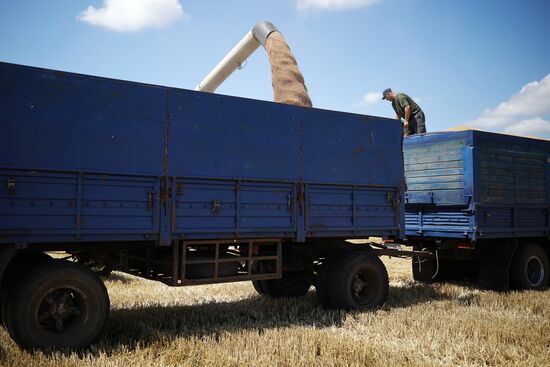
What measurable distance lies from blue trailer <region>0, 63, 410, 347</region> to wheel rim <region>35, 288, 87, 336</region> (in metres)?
0.01

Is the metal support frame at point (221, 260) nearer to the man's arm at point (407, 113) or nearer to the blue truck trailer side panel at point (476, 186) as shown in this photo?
the blue truck trailer side panel at point (476, 186)

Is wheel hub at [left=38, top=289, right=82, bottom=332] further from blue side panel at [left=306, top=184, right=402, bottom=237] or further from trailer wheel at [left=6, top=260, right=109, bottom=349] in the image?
blue side panel at [left=306, top=184, right=402, bottom=237]

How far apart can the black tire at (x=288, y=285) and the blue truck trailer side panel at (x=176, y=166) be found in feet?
5.02

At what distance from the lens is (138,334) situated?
548 centimetres

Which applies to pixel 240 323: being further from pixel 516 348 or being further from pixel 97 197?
pixel 516 348

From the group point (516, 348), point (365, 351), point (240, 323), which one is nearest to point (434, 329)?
point (516, 348)

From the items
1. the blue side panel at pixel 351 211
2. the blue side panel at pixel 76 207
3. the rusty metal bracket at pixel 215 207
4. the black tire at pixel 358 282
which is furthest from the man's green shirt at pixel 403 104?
the blue side panel at pixel 76 207

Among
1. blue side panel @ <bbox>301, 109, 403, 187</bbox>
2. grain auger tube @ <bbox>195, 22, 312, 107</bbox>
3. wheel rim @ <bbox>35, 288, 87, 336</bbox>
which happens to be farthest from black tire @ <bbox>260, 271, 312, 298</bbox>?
grain auger tube @ <bbox>195, 22, 312, 107</bbox>

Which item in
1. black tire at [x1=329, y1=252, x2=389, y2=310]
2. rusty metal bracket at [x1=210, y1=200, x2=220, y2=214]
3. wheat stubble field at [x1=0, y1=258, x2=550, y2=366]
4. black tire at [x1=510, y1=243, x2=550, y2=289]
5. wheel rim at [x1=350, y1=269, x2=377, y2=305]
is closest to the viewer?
wheat stubble field at [x1=0, y1=258, x2=550, y2=366]

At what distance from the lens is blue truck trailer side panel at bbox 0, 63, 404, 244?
4.90 m

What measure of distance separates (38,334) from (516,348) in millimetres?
4665

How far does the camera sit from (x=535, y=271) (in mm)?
9547

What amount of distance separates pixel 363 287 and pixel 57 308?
4.31 metres

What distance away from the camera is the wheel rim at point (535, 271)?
31.1ft
